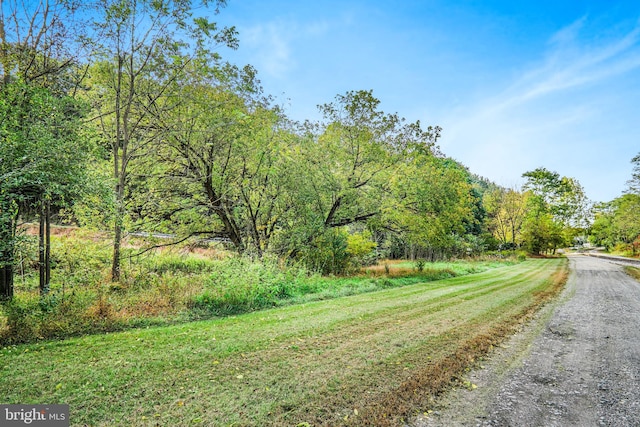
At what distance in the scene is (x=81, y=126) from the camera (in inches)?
268

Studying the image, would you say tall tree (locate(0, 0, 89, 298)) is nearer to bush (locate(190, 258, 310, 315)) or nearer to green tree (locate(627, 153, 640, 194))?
bush (locate(190, 258, 310, 315))

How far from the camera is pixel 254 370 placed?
152 inches

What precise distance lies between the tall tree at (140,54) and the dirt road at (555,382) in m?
8.60

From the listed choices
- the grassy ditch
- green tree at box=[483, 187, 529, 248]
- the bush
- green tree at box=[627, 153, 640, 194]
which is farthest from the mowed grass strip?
green tree at box=[483, 187, 529, 248]

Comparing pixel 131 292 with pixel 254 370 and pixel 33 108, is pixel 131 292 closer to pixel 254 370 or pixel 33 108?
pixel 33 108

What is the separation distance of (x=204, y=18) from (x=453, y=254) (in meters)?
29.6

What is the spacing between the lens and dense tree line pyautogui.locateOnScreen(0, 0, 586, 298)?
5.86 metres

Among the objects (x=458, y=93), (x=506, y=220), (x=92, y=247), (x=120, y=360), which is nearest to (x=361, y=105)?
(x=458, y=93)

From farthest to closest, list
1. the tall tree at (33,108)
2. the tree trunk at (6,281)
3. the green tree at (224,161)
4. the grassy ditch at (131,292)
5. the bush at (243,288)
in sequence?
the green tree at (224,161) → the bush at (243,288) → the tree trunk at (6,281) → the grassy ditch at (131,292) → the tall tree at (33,108)

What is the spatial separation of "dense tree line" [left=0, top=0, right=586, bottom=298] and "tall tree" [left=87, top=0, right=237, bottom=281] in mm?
36

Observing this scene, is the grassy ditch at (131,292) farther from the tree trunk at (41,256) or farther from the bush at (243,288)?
the tree trunk at (41,256)

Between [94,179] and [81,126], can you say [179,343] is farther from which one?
[81,126]

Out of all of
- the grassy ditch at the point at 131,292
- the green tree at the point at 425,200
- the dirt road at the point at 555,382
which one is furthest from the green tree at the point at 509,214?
the dirt road at the point at 555,382

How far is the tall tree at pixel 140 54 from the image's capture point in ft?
28.0
